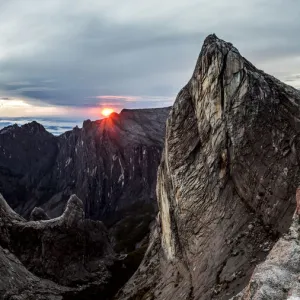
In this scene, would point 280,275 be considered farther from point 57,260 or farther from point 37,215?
point 37,215

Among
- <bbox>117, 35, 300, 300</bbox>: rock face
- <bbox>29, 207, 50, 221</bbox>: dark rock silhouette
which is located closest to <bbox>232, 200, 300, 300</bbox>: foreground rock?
<bbox>117, 35, 300, 300</bbox>: rock face

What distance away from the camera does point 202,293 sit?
62250 mm

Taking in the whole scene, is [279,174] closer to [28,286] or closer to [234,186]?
[234,186]

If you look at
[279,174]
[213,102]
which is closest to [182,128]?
[213,102]

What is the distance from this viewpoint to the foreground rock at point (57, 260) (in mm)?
102938

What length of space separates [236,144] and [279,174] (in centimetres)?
893

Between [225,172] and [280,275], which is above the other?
[225,172]

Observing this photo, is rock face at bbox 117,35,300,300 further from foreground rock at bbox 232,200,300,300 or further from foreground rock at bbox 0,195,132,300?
foreground rock at bbox 0,195,132,300

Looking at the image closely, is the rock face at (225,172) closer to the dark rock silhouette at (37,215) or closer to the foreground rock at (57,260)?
the foreground rock at (57,260)

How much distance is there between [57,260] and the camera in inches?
4537

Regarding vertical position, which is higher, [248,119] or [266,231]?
[248,119]

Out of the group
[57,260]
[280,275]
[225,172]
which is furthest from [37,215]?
[280,275]

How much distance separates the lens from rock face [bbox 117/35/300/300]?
61.6m

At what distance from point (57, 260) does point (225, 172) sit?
216 ft
